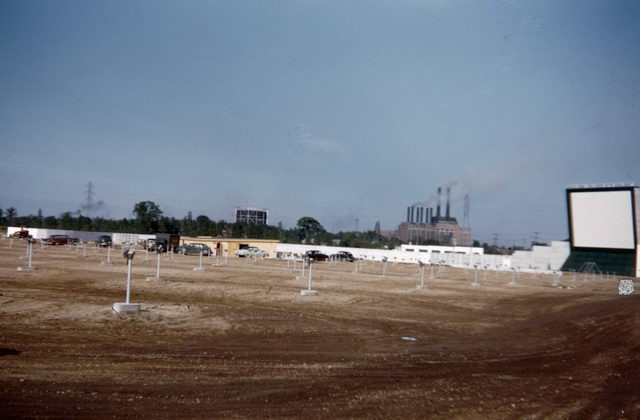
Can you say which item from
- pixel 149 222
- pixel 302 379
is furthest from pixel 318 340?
pixel 149 222

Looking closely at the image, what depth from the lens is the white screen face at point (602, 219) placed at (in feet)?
240

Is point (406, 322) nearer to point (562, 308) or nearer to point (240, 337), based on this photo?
point (240, 337)

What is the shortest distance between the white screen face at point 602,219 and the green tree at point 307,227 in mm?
91511

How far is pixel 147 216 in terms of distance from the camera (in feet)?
423

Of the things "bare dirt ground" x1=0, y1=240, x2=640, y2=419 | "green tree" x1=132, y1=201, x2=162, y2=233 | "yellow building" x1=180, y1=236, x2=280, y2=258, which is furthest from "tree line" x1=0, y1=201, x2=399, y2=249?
"bare dirt ground" x1=0, y1=240, x2=640, y2=419

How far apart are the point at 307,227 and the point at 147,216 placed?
51788 millimetres

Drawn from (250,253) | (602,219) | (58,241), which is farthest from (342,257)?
(58,241)

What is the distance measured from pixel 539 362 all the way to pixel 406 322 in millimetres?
6044

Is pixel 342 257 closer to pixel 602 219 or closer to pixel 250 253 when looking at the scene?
pixel 250 253

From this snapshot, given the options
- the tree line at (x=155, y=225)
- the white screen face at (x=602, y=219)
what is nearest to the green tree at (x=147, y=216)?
the tree line at (x=155, y=225)

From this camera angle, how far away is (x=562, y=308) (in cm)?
2506

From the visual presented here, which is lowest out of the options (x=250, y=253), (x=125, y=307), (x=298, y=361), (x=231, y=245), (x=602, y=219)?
(x=298, y=361)

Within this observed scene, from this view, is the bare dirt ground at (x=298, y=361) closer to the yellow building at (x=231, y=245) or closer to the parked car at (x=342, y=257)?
the yellow building at (x=231, y=245)

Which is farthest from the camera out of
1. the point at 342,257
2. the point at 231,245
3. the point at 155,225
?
the point at 155,225
